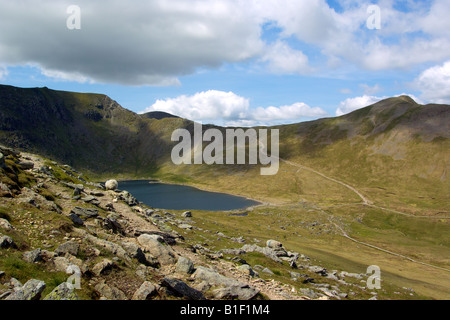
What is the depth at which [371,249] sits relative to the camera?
284 feet

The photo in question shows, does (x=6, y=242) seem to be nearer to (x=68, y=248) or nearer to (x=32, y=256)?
(x=32, y=256)

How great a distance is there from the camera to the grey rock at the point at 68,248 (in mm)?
18587

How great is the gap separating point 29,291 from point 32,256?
4.23m

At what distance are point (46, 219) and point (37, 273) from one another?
815 cm

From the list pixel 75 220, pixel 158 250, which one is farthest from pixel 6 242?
pixel 158 250

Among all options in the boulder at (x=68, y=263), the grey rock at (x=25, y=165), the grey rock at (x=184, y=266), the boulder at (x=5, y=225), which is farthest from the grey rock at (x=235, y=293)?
the grey rock at (x=25, y=165)

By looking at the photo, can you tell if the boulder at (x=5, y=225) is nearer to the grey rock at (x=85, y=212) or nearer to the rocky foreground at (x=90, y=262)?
the rocky foreground at (x=90, y=262)

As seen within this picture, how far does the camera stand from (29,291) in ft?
43.9

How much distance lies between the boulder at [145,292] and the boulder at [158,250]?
678 centimetres

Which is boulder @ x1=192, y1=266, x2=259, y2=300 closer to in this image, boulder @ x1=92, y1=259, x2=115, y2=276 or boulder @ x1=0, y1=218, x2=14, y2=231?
boulder @ x1=92, y1=259, x2=115, y2=276

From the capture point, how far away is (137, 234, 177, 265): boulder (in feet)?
81.5

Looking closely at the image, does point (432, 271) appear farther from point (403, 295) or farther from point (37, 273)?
point (37, 273)
